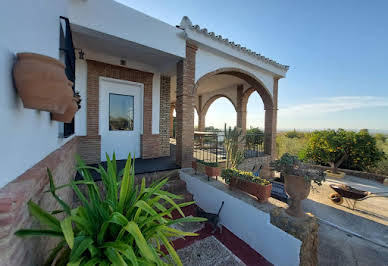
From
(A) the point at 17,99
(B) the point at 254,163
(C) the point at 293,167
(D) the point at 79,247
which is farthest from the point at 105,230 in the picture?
(B) the point at 254,163

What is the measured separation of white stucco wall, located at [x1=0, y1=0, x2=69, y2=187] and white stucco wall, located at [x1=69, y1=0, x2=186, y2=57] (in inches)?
68.7

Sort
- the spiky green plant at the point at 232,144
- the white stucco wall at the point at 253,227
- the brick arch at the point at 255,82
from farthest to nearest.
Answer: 1. the brick arch at the point at 255,82
2. the spiky green plant at the point at 232,144
3. the white stucco wall at the point at 253,227

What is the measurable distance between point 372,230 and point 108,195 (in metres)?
5.94

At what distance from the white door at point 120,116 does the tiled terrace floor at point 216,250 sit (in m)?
3.40

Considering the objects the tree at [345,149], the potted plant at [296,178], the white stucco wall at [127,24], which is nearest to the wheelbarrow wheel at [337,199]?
the tree at [345,149]

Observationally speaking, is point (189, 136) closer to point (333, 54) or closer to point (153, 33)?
point (153, 33)

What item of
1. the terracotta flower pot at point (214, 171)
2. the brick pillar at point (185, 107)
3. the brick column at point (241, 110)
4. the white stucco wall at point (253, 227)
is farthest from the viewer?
the brick column at point (241, 110)

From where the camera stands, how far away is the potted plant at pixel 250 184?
2.74 metres

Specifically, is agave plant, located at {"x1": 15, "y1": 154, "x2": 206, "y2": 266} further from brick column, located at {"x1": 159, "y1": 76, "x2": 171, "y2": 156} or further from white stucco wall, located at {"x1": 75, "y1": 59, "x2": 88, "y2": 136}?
brick column, located at {"x1": 159, "y1": 76, "x2": 171, "y2": 156}

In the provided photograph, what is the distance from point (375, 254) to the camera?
2809 mm

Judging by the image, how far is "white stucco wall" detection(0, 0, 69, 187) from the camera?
2.91ft

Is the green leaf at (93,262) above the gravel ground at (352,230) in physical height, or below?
above

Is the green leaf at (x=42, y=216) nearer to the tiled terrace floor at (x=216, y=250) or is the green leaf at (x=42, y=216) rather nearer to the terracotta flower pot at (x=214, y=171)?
the tiled terrace floor at (x=216, y=250)

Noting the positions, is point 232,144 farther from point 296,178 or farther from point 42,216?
point 42,216
